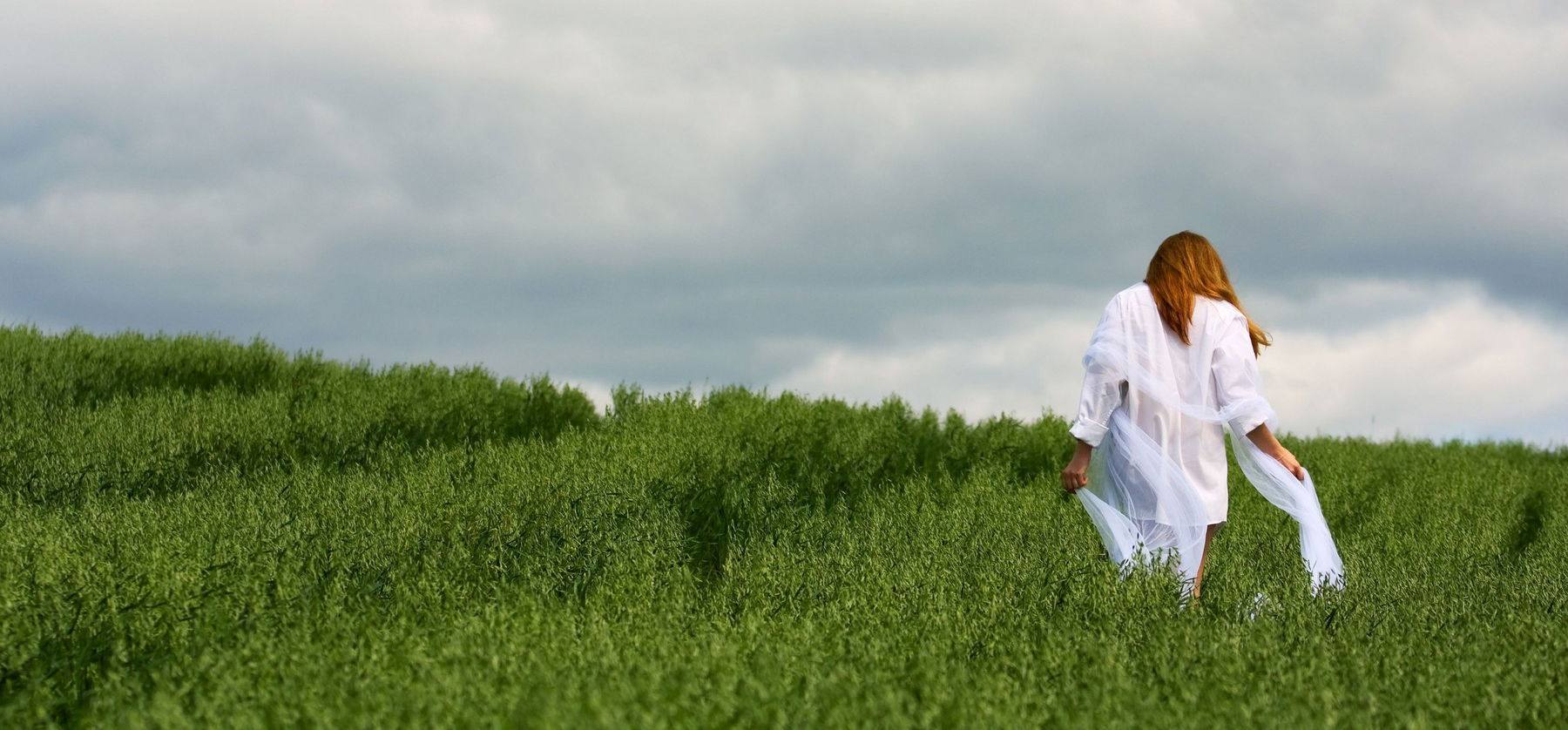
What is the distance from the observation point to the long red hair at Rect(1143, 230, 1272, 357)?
518 cm

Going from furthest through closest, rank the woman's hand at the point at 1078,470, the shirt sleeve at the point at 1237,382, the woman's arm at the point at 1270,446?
1. the woman's arm at the point at 1270,446
2. the shirt sleeve at the point at 1237,382
3. the woman's hand at the point at 1078,470

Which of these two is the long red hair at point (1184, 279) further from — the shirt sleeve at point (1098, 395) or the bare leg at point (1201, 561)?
the bare leg at point (1201, 561)

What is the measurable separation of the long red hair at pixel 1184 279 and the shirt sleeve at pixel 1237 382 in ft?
0.47

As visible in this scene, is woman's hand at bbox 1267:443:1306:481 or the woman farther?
woman's hand at bbox 1267:443:1306:481

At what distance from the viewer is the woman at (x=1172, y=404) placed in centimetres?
515

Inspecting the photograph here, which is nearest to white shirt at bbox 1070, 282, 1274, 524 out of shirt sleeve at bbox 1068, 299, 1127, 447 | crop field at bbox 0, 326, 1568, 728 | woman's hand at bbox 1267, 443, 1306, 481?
A: shirt sleeve at bbox 1068, 299, 1127, 447

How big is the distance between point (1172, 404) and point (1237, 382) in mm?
310

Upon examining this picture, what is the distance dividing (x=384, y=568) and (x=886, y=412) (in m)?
6.66

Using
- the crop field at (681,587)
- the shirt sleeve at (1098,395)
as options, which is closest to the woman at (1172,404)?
the shirt sleeve at (1098,395)

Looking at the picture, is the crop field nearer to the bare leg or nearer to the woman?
the bare leg

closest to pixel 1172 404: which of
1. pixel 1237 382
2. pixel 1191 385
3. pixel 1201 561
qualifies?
pixel 1191 385

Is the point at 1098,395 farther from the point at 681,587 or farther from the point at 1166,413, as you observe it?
the point at 681,587

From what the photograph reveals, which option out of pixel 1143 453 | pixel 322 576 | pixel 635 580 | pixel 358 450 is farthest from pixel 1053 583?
pixel 358 450

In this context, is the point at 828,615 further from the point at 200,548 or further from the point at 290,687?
the point at 200,548
